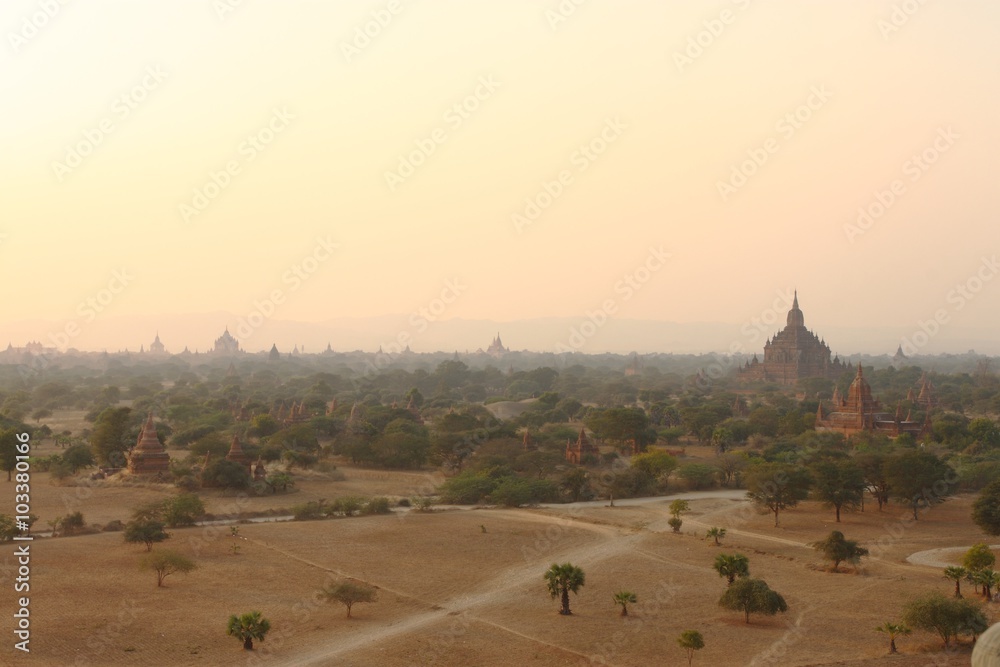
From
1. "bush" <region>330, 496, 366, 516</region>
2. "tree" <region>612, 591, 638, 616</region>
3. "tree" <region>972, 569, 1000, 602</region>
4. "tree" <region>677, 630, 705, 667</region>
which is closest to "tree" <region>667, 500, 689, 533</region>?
"tree" <region>612, 591, 638, 616</region>

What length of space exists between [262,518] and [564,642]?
21.4m

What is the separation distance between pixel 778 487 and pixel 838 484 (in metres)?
2.79

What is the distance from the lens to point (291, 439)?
63.6 meters

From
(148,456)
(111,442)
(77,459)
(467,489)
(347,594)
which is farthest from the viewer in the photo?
(111,442)

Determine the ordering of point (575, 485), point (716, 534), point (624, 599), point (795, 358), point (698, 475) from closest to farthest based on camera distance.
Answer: point (624, 599) → point (716, 534) → point (575, 485) → point (698, 475) → point (795, 358)

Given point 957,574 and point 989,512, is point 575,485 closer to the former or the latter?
point 989,512

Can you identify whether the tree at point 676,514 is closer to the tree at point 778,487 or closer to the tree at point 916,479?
the tree at point 778,487

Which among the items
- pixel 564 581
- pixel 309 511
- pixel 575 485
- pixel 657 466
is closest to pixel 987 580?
pixel 564 581

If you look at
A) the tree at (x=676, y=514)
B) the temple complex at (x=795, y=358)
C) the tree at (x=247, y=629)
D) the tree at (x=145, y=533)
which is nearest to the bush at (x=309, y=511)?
the tree at (x=145, y=533)

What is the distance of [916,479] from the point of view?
4294 centimetres

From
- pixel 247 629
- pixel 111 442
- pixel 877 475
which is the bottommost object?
pixel 247 629

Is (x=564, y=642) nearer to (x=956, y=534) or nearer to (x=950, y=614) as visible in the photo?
(x=950, y=614)

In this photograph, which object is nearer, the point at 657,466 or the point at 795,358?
the point at 657,466

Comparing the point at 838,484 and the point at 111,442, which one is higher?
the point at 111,442
